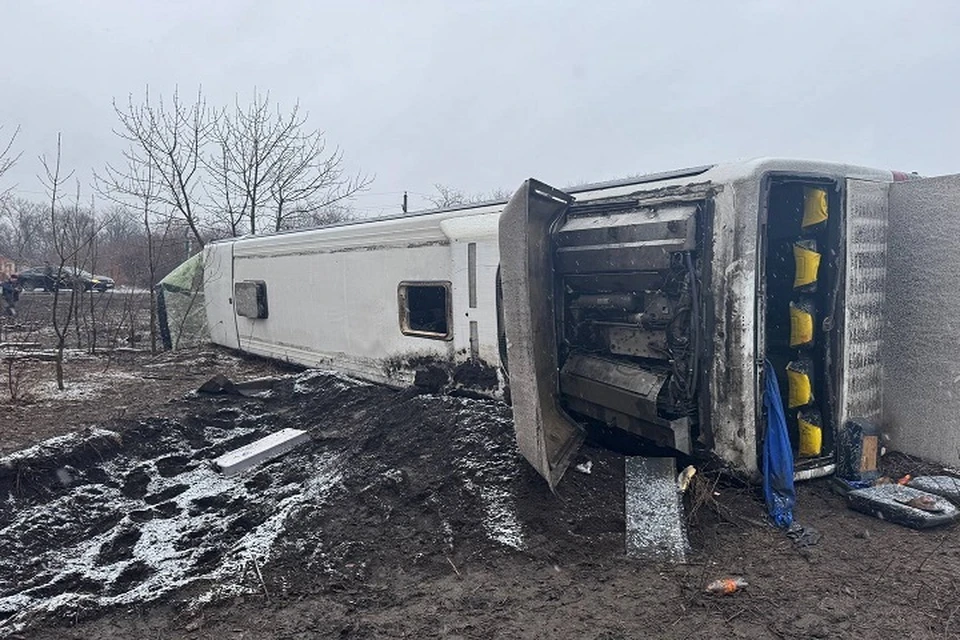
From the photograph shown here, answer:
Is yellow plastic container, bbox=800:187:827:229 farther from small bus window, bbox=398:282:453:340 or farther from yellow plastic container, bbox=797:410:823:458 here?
small bus window, bbox=398:282:453:340

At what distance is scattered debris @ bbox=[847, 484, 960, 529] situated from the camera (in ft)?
10.3

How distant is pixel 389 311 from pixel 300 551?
3.18 meters

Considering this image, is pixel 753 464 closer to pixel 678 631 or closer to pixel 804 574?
pixel 804 574

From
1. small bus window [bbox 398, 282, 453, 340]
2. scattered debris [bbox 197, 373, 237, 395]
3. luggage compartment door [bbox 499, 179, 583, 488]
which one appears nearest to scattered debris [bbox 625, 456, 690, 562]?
luggage compartment door [bbox 499, 179, 583, 488]

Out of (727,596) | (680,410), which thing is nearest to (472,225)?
(680,410)

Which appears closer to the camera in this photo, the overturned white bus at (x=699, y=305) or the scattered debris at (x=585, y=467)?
the overturned white bus at (x=699, y=305)

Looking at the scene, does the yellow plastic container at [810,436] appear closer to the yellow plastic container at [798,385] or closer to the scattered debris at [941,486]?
the yellow plastic container at [798,385]

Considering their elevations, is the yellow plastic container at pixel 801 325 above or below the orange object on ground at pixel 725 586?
above

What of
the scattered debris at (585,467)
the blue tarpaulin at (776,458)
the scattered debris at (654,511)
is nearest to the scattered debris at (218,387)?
the scattered debris at (585,467)

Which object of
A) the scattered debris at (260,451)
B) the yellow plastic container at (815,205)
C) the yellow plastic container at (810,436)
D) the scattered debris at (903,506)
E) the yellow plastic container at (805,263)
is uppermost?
the yellow plastic container at (815,205)

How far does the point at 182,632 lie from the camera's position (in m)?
2.45

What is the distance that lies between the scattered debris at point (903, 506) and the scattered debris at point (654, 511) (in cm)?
105

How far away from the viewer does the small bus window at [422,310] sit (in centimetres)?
557

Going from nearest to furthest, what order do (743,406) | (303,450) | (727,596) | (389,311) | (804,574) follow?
(727,596)
(804,574)
(743,406)
(303,450)
(389,311)
